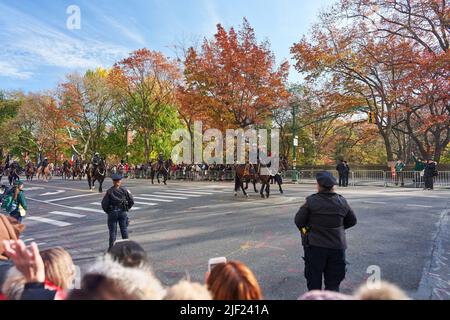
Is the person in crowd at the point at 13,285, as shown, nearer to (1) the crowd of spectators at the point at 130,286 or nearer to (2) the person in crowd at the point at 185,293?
(1) the crowd of spectators at the point at 130,286

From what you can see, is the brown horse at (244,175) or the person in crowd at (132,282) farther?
the brown horse at (244,175)

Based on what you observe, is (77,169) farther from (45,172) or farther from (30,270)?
(30,270)

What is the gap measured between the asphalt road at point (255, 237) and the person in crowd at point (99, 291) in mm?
2992

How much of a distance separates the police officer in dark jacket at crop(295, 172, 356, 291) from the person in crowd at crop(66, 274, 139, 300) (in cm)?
253

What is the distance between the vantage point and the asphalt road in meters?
5.36

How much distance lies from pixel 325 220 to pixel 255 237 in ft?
13.9

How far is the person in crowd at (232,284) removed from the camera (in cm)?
198

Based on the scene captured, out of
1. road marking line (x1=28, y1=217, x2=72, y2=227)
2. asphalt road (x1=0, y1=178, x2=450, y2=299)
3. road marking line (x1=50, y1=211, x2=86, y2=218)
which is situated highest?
asphalt road (x1=0, y1=178, x2=450, y2=299)

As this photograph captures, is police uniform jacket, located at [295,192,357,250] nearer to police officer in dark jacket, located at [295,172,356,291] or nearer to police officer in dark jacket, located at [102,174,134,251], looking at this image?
police officer in dark jacket, located at [295,172,356,291]

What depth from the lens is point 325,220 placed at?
12.7 ft

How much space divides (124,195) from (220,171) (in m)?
23.3

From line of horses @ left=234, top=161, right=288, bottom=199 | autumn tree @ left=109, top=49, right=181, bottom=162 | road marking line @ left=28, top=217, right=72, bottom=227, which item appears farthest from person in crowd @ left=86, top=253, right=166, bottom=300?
autumn tree @ left=109, top=49, right=181, bottom=162

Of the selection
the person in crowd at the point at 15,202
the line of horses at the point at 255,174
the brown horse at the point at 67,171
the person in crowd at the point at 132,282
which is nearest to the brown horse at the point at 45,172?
the brown horse at the point at 67,171

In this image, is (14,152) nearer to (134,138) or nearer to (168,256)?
(134,138)
